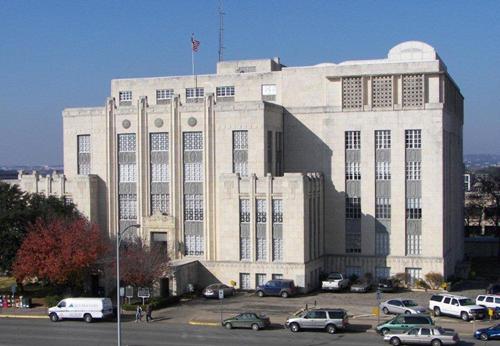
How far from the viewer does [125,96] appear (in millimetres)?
82375

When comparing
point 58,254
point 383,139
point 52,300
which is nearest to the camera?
point 52,300

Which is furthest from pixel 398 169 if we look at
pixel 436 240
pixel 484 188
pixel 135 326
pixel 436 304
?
pixel 484 188

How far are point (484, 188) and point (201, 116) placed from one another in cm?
5880

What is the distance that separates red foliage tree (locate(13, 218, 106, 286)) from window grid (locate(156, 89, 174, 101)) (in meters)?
21.1

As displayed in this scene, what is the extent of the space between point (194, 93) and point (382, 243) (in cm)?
2409

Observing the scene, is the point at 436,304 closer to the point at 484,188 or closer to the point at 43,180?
the point at 43,180

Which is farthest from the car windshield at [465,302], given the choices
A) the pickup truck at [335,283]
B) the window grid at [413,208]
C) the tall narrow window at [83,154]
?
the tall narrow window at [83,154]

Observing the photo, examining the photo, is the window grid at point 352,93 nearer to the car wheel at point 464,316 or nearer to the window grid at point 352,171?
the window grid at point 352,171

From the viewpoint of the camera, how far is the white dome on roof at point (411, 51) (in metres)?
75.3

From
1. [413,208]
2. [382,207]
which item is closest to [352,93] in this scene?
[382,207]

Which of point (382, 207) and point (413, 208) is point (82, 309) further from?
point (413, 208)

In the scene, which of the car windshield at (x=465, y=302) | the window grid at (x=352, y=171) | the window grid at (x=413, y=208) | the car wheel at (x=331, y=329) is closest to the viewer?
the car wheel at (x=331, y=329)

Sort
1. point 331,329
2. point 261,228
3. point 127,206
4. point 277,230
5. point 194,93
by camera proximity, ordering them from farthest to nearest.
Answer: point 194,93 → point 127,206 → point 261,228 → point 277,230 → point 331,329

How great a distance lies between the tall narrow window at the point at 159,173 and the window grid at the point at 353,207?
16.6m
